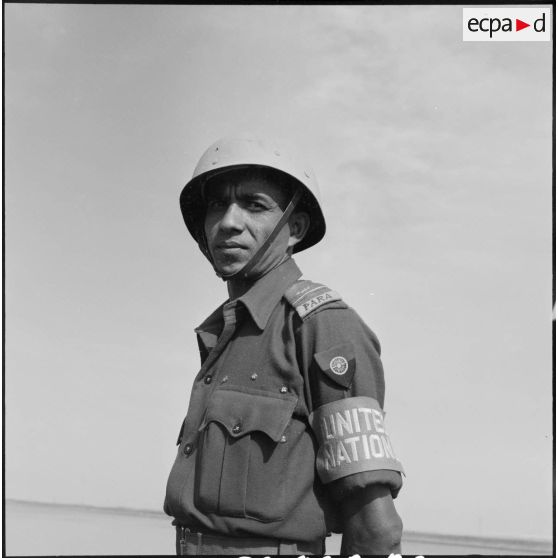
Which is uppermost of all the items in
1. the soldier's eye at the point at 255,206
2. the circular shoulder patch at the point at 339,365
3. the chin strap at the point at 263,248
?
the soldier's eye at the point at 255,206

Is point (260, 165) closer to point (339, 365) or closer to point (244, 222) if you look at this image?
point (244, 222)

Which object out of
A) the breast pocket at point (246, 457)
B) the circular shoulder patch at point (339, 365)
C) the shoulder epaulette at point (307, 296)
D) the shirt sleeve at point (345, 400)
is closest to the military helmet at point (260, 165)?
the shoulder epaulette at point (307, 296)

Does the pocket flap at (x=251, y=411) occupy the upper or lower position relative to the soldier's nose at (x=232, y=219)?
lower

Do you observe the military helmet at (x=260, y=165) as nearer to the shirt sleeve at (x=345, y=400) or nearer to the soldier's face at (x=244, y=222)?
the soldier's face at (x=244, y=222)

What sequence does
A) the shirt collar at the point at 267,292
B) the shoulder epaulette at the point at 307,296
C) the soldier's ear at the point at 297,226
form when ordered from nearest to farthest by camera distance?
the shoulder epaulette at the point at 307,296 < the shirt collar at the point at 267,292 < the soldier's ear at the point at 297,226

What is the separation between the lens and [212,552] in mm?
3254

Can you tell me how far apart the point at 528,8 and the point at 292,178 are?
2043 mm

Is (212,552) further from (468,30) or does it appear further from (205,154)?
(468,30)

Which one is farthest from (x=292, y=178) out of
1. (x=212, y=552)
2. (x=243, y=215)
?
(x=212, y=552)

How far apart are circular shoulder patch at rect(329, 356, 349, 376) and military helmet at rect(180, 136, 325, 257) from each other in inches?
33.3

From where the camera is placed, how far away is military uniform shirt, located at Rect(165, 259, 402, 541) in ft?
10.5

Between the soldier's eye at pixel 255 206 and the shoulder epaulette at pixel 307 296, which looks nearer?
the shoulder epaulette at pixel 307 296

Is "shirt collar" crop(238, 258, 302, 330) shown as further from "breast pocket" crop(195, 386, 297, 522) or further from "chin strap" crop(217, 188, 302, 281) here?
"breast pocket" crop(195, 386, 297, 522)

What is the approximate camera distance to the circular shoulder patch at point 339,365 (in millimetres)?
3305
